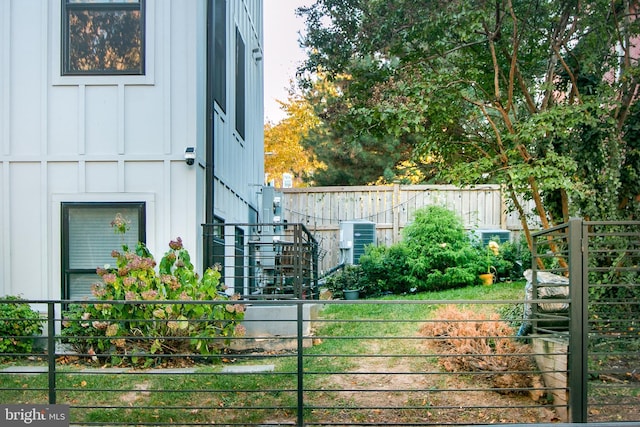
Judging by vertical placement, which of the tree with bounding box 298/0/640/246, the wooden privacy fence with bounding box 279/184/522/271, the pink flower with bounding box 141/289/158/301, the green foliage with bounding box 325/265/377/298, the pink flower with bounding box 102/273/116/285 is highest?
the tree with bounding box 298/0/640/246

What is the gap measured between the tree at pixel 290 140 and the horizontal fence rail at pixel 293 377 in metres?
13.2

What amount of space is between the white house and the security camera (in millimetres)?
142

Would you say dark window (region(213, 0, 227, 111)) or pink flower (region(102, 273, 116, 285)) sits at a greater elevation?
dark window (region(213, 0, 227, 111))

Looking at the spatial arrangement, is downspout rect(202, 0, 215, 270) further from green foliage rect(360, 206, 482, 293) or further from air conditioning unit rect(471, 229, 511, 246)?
air conditioning unit rect(471, 229, 511, 246)

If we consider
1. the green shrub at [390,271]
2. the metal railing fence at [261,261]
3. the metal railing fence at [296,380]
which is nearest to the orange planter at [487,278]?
the green shrub at [390,271]

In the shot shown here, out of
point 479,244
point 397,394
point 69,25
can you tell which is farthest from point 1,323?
point 479,244

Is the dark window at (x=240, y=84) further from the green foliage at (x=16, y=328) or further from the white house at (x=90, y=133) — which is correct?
the green foliage at (x=16, y=328)

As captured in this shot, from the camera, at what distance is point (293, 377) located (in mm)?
6535

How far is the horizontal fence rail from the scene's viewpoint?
5113 mm

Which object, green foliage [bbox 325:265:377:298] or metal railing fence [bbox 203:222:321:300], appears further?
green foliage [bbox 325:265:377:298]

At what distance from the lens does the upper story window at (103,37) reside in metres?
7.78

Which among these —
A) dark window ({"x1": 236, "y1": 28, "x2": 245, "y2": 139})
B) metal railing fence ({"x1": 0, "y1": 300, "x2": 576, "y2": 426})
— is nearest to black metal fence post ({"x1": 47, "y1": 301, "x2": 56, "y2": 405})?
metal railing fence ({"x1": 0, "y1": 300, "x2": 576, "y2": 426})

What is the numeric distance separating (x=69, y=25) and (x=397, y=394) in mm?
5303

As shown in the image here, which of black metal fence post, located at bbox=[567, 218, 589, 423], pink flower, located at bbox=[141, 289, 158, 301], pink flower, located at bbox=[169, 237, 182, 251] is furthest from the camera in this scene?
pink flower, located at bbox=[169, 237, 182, 251]
